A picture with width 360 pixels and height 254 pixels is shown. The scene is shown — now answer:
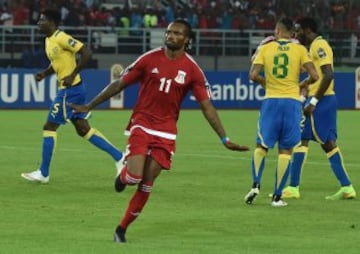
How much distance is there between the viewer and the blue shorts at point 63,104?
53.8 ft

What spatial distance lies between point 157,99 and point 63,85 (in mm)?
5515

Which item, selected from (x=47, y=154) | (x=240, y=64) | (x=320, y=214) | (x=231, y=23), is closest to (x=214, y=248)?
(x=320, y=214)

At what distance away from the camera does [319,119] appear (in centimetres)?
1493

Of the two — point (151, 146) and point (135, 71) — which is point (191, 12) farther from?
point (151, 146)

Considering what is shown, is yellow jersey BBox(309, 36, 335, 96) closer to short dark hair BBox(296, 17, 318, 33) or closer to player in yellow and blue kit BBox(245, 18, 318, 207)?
short dark hair BBox(296, 17, 318, 33)

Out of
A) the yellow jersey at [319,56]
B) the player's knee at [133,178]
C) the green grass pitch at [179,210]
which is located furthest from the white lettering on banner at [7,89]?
the player's knee at [133,178]

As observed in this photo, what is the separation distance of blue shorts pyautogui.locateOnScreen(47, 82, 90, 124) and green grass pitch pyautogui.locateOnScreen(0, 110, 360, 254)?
85cm

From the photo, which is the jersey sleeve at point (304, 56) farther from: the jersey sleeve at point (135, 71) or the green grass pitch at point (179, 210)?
the jersey sleeve at point (135, 71)

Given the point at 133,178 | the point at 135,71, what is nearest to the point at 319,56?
the point at 135,71

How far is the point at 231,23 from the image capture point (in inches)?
1727

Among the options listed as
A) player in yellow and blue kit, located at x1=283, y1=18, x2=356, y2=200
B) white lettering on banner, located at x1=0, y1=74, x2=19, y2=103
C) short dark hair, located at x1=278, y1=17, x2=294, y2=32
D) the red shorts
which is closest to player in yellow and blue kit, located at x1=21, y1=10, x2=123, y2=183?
player in yellow and blue kit, located at x1=283, y1=18, x2=356, y2=200

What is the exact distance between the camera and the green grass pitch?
10.7 meters

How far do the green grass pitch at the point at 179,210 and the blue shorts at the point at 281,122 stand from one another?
742mm

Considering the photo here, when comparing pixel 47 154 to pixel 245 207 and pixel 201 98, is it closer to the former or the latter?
pixel 245 207
